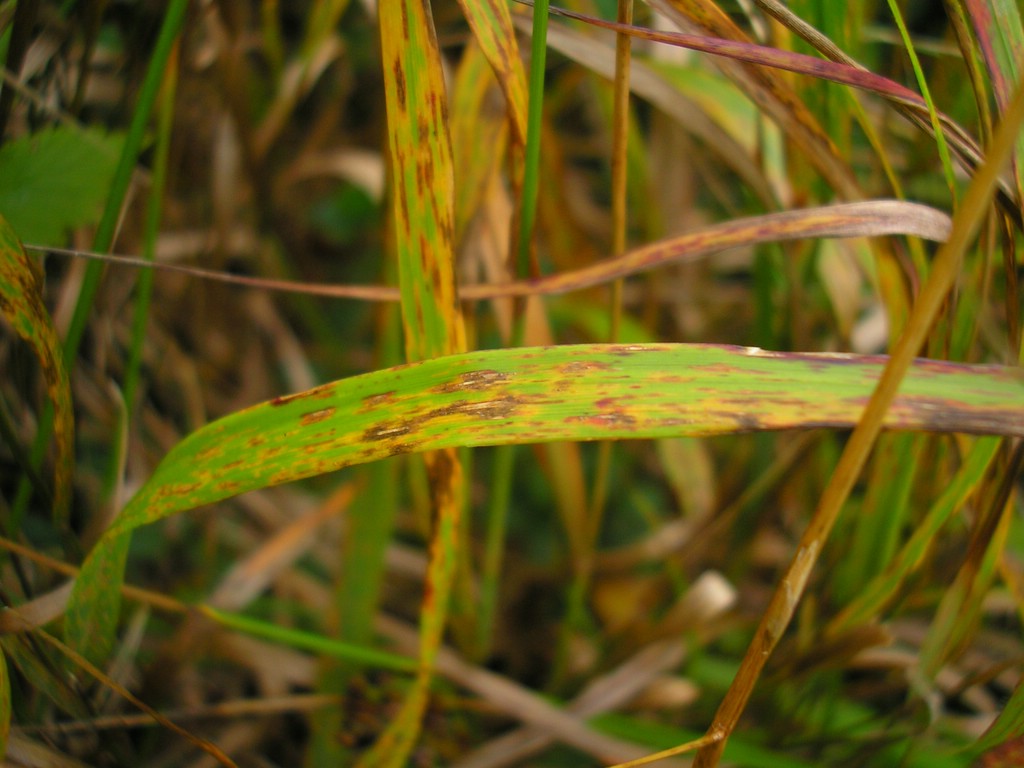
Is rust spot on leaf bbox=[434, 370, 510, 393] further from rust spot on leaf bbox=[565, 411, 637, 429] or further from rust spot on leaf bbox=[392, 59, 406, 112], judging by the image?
rust spot on leaf bbox=[392, 59, 406, 112]

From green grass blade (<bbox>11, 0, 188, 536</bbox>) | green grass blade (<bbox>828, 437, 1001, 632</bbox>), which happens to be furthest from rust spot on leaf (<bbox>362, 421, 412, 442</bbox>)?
green grass blade (<bbox>828, 437, 1001, 632</bbox>)

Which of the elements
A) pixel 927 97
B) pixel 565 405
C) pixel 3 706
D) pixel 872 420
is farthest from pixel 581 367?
pixel 3 706

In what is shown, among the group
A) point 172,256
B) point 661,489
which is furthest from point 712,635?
point 172,256

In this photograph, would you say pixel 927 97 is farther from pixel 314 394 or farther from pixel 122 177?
pixel 122 177

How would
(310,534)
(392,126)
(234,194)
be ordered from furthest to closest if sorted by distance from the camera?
(234,194) → (310,534) → (392,126)

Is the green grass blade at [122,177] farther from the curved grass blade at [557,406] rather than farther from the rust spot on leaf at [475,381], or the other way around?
the rust spot on leaf at [475,381]

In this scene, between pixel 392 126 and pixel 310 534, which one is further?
pixel 310 534

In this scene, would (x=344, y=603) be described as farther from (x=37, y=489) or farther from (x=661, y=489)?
(x=661, y=489)
